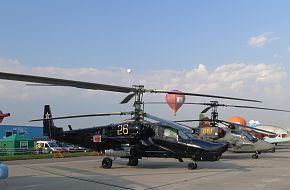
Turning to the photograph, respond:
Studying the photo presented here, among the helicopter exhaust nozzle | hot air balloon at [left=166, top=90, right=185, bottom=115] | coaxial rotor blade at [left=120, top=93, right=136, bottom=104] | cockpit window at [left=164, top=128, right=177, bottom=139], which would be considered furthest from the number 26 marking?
hot air balloon at [left=166, top=90, right=185, bottom=115]

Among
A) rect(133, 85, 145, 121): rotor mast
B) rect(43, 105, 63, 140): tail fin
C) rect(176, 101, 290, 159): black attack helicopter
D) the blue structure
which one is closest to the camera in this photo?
rect(133, 85, 145, 121): rotor mast

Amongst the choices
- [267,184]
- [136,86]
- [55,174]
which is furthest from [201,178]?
[55,174]

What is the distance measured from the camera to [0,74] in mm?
6398

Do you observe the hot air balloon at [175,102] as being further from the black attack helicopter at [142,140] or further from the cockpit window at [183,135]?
the cockpit window at [183,135]

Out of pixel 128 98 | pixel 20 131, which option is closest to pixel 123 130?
pixel 128 98

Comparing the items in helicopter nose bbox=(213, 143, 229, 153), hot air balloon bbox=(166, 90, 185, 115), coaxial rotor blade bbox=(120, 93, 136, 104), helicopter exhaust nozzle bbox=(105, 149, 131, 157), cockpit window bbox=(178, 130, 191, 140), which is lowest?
helicopter exhaust nozzle bbox=(105, 149, 131, 157)

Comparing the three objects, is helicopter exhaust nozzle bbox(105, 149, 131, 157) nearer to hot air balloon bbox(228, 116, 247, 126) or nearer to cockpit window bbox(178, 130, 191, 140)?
cockpit window bbox(178, 130, 191, 140)

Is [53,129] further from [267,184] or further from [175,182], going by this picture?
[267,184]

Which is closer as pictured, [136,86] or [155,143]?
[136,86]

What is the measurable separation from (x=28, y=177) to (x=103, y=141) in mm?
5150

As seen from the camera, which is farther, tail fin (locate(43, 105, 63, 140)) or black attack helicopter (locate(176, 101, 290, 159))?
black attack helicopter (locate(176, 101, 290, 159))

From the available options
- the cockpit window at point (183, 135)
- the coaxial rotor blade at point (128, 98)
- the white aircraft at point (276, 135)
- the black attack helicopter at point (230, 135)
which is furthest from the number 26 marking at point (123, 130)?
the white aircraft at point (276, 135)

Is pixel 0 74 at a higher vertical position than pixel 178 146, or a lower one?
higher

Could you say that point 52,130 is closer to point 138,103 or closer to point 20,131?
point 138,103
